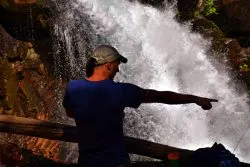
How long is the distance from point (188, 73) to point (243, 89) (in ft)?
6.42

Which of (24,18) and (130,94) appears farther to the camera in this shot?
(24,18)

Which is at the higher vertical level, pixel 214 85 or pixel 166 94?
pixel 166 94

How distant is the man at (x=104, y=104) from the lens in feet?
11.1

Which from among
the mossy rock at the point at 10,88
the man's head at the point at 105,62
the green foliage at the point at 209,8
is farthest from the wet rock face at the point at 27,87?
the green foliage at the point at 209,8

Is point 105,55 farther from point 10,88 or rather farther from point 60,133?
point 10,88

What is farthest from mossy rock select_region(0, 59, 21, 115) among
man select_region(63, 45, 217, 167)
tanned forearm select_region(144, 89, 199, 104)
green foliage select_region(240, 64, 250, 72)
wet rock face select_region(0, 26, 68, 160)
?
green foliage select_region(240, 64, 250, 72)

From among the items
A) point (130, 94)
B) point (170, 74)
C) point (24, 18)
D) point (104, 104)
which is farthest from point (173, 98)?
point (170, 74)

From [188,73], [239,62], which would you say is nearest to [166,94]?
[188,73]

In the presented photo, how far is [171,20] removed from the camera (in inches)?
572

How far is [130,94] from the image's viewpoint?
3373 millimetres

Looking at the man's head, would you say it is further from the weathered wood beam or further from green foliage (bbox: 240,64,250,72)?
green foliage (bbox: 240,64,250,72)

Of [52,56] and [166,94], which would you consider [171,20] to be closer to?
[52,56]

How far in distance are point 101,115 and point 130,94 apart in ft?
0.99

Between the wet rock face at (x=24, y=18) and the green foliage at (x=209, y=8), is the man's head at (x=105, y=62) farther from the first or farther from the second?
the green foliage at (x=209, y=8)
